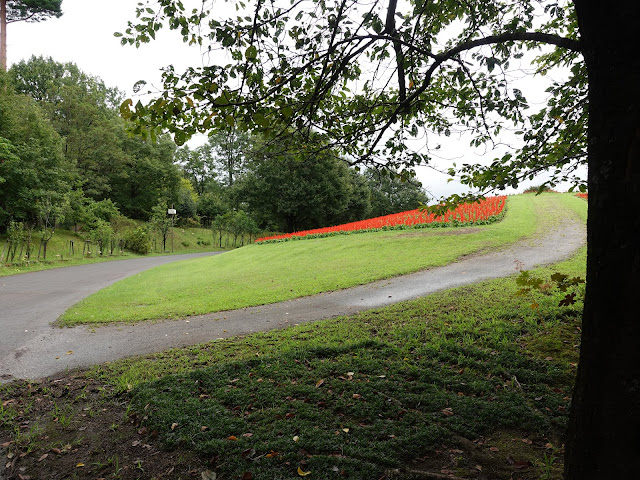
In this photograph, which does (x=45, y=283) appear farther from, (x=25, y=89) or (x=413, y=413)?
(x=25, y=89)

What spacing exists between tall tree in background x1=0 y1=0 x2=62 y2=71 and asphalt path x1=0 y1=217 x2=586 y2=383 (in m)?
21.0

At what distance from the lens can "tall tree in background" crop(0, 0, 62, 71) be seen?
75.5 ft

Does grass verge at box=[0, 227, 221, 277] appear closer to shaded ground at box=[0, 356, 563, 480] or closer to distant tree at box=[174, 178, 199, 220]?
distant tree at box=[174, 178, 199, 220]

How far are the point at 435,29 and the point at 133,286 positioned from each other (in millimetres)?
11197

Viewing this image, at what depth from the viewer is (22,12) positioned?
23.4 metres

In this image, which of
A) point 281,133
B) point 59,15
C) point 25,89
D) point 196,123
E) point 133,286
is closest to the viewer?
point 196,123

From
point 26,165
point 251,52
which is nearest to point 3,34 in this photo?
point 26,165

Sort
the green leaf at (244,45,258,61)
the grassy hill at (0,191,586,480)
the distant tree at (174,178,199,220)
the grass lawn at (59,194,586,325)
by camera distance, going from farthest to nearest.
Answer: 1. the distant tree at (174,178,199,220)
2. the grass lawn at (59,194,586,325)
3. the green leaf at (244,45,258,61)
4. the grassy hill at (0,191,586,480)

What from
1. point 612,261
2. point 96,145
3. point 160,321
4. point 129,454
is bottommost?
point 129,454

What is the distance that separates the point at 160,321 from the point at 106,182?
30827 mm

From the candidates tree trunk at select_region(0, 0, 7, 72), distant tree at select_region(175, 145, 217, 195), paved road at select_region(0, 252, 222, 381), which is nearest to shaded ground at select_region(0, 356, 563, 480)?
paved road at select_region(0, 252, 222, 381)

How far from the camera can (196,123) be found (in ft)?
11.0

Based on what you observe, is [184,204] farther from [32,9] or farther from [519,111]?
[519,111]

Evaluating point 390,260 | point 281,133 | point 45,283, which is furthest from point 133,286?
point 281,133
